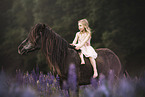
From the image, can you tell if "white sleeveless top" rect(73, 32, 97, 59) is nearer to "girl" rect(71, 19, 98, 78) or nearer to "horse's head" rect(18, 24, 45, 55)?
"girl" rect(71, 19, 98, 78)

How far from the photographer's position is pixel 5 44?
5.61m

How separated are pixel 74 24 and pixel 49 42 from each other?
3.26 m

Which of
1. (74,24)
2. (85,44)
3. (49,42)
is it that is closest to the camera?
(49,42)

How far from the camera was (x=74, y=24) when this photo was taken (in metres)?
5.57

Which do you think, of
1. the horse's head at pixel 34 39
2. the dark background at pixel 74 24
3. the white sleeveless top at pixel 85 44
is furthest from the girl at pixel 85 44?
the dark background at pixel 74 24

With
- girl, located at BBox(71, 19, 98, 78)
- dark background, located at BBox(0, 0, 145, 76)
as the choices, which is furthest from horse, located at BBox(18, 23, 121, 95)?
dark background, located at BBox(0, 0, 145, 76)

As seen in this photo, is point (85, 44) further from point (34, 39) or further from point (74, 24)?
point (74, 24)

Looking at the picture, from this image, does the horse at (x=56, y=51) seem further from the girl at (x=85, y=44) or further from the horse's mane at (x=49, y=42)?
the girl at (x=85, y=44)

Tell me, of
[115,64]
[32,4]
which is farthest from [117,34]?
[32,4]

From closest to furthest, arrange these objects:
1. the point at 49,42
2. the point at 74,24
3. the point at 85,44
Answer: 1. the point at 49,42
2. the point at 85,44
3. the point at 74,24

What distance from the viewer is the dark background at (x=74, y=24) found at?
4996mm

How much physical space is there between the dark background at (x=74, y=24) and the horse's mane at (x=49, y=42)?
2.50 meters

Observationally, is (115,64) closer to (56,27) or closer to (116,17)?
(116,17)

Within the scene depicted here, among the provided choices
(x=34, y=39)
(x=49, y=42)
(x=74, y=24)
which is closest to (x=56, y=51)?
(x=49, y=42)
